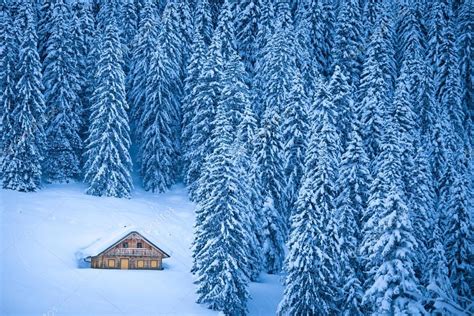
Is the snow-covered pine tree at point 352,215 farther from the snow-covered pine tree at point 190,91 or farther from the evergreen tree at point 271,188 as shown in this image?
the snow-covered pine tree at point 190,91

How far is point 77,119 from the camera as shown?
180 ft

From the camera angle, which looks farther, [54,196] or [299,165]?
[54,196]

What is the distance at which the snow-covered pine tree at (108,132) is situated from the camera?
51.7m

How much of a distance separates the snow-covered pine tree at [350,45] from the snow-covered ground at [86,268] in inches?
879

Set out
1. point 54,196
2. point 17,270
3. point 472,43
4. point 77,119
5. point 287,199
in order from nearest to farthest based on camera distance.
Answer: point 17,270
point 287,199
point 54,196
point 77,119
point 472,43

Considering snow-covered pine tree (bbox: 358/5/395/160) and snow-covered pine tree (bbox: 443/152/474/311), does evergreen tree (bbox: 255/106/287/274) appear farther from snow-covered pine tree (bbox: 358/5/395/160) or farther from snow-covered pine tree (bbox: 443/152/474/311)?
snow-covered pine tree (bbox: 443/152/474/311)

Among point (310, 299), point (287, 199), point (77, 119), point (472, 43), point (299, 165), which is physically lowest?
point (310, 299)

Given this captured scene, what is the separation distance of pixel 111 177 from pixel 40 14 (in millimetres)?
24267

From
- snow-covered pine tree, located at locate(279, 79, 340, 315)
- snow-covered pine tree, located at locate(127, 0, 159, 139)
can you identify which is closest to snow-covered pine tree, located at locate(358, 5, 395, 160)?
snow-covered pine tree, located at locate(279, 79, 340, 315)

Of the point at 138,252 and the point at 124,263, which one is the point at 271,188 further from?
the point at 124,263

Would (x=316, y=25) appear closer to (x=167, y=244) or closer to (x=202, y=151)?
(x=202, y=151)

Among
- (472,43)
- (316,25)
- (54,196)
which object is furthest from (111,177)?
(472,43)

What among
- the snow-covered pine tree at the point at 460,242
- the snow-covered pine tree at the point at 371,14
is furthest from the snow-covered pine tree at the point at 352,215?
the snow-covered pine tree at the point at 371,14

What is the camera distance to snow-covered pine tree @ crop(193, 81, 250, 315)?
36500 mm
